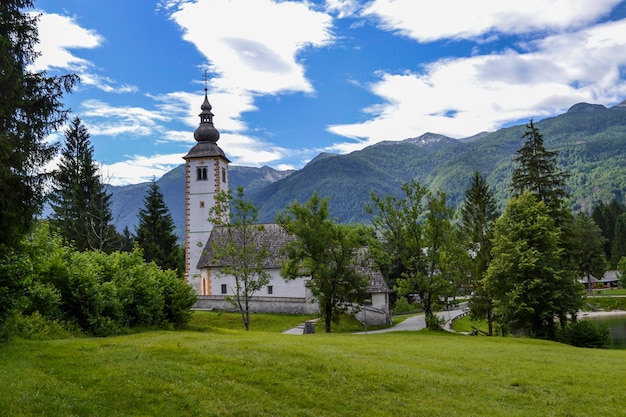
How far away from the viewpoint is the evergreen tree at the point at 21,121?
14156 mm

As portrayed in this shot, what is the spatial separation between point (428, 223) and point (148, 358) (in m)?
28.1

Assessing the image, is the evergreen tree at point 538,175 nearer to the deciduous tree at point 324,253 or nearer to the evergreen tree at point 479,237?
the evergreen tree at point 479,237

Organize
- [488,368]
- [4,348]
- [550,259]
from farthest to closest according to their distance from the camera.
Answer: [550,259] < [488,368] < [4,348]

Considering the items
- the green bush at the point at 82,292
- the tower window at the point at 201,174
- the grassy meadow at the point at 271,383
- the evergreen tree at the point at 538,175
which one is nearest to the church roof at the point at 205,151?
the tower window at the point at 201,174

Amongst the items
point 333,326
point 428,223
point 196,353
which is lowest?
point 333,326

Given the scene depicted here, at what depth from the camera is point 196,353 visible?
1517 cm

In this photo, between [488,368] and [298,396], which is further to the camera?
[488,368]

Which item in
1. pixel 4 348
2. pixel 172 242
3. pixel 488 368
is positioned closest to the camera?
pixel 4 348

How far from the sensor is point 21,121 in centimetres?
1670

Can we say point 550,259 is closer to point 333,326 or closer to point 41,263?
point 333,326

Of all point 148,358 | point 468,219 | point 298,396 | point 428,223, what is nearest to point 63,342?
point 148,358

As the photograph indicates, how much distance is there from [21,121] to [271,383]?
1184 cm

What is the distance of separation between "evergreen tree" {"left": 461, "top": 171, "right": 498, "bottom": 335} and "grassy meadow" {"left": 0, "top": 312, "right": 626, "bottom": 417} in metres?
24.6

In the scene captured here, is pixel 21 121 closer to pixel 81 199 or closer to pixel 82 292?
pixel 82 292
